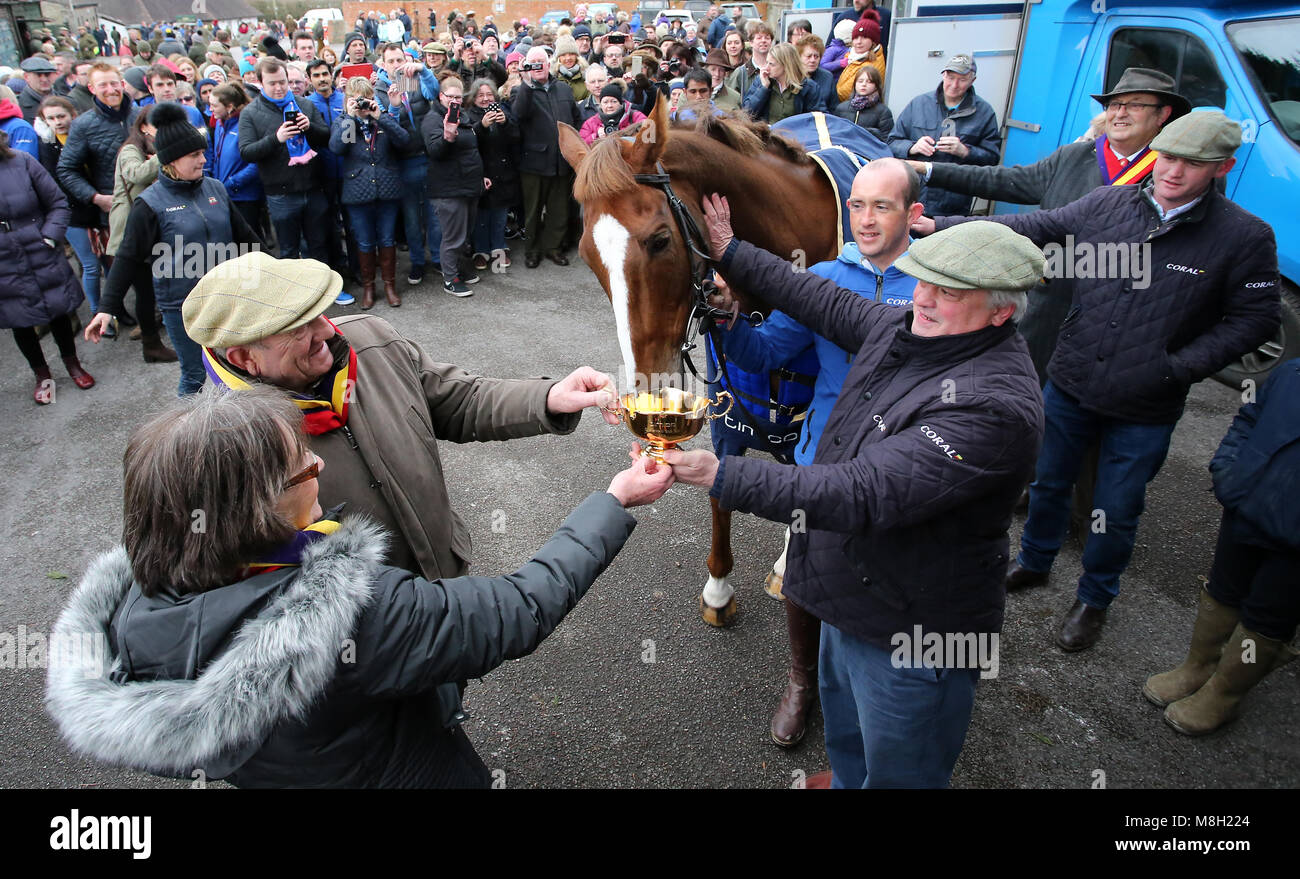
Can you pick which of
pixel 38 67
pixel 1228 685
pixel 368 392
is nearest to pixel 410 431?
A: pixel 368 392

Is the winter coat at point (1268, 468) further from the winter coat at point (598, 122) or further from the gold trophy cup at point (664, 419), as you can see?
the winter coat at point (598, 122)

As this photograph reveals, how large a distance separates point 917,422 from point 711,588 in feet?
6.97

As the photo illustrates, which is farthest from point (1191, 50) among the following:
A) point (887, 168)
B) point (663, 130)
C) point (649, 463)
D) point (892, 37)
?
point (649, 463)

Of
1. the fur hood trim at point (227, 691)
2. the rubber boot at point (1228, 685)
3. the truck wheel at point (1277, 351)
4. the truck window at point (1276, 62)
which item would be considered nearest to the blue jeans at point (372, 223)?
the fur hood trim at point (227, 691)

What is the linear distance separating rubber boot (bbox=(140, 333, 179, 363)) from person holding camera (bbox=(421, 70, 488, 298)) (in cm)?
285

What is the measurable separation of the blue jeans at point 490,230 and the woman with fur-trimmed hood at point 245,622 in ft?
26.0

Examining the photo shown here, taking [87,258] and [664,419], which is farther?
→ [87,258]

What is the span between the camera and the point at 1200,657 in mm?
3365

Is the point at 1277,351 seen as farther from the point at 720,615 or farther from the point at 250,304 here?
the point at 250,304

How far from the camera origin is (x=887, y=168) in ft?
8.84

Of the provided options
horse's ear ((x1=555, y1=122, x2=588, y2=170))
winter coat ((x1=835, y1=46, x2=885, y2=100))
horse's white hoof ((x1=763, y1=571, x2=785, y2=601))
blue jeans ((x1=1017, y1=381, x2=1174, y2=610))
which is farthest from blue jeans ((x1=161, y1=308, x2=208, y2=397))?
winter coat ((x1=835, y1=46, x2=885, y2=100))

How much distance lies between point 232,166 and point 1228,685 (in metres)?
8.83

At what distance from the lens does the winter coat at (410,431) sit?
2188mm

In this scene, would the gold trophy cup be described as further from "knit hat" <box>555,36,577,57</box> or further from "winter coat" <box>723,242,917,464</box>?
"knit hat" <box>555,36,577,57</box>
